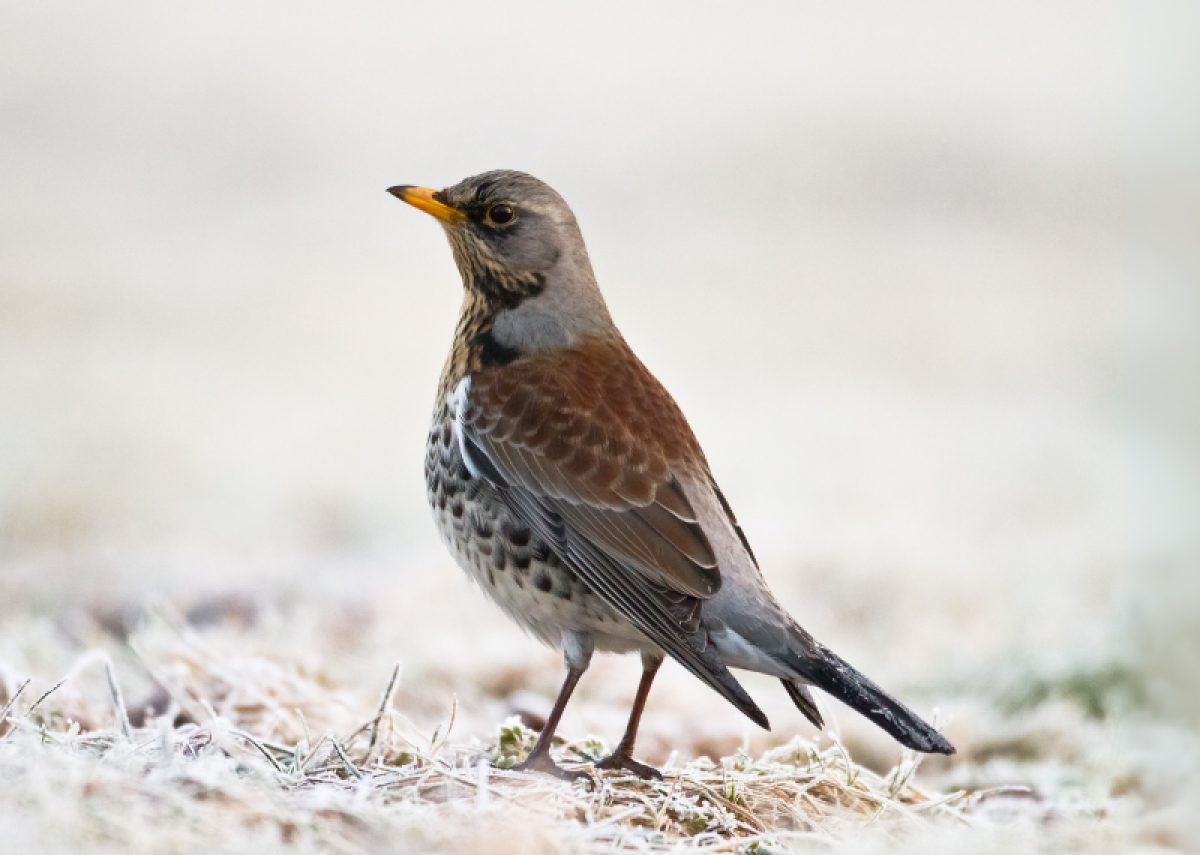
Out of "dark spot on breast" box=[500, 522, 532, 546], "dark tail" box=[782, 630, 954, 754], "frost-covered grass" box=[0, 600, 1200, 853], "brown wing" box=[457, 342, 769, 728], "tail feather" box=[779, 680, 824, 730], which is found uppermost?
"brown wing" box=[457, 342, 769, 728]

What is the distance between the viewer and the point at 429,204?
548 cm

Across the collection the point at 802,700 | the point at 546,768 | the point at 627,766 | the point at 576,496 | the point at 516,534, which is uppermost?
the point at 576,496

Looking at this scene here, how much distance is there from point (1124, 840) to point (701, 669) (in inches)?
71.6

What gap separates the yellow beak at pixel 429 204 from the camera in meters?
5.46

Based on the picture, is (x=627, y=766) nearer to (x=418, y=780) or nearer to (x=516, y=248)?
(x=418, y=780)

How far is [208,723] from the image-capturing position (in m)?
5.34

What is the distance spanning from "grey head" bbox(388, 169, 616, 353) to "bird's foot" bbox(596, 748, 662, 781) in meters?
1.57

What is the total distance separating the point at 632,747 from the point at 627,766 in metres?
0.09

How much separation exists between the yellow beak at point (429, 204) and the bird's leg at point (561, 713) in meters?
1.71

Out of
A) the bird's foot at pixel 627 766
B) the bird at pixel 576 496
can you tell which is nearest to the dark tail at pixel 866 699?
the bird at pixel 576 496

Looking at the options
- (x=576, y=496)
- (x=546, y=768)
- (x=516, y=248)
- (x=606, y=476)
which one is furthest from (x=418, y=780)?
(x=516, y=248)

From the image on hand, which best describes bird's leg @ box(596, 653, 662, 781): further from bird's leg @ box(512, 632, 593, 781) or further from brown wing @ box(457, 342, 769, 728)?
brown wing @ box(457, 342, 769, 728)

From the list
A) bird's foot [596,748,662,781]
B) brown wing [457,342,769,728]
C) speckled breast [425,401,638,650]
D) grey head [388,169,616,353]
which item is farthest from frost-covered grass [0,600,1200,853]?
grey head [388,169,616,353]

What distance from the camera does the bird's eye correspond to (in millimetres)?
5457
